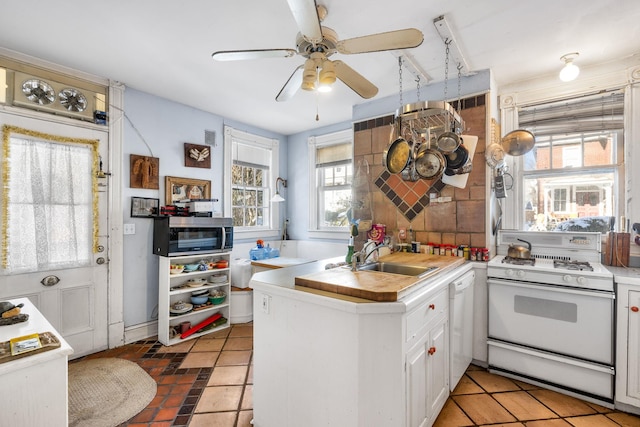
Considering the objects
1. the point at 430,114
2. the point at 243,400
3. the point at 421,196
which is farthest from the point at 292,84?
the point at 243,400

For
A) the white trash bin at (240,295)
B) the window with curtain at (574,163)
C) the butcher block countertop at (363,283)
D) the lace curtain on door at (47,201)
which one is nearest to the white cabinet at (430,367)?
the butcher block countertop at (363,283)

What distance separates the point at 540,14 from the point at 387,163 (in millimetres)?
1332

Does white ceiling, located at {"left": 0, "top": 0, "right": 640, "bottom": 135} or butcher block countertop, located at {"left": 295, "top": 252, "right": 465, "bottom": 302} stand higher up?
white ceiling, located at {"left": 0, "top": 0, "right": 640, "bottom": 135}

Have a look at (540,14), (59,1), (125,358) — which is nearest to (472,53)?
(540,14)

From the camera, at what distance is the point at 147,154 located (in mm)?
3123

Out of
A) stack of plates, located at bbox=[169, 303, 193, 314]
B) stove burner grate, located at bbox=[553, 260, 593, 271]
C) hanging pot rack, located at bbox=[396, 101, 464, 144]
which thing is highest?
hanging pot rack, located at bbox=[396, 101, 464, 144]

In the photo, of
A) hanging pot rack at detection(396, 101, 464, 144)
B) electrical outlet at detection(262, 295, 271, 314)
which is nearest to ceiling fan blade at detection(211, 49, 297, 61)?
hanging pot rack at detection(396, 101, 464, 144)

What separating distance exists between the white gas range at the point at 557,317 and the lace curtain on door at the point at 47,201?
12.0ft

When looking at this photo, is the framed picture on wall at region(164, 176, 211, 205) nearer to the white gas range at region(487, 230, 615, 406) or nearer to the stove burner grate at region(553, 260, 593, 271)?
the white gas range at region(487, 230, 615, 406)

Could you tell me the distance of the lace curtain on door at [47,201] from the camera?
2.37 meters

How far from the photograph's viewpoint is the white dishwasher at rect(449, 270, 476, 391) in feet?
6.64

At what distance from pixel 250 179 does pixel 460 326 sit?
3280 mm

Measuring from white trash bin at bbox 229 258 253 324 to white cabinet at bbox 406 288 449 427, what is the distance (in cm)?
228

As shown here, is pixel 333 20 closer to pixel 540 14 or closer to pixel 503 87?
pixel 540 14
